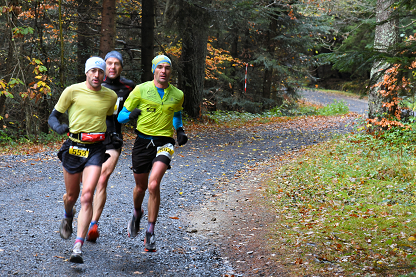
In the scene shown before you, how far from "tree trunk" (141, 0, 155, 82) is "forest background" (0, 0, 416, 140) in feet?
0.14

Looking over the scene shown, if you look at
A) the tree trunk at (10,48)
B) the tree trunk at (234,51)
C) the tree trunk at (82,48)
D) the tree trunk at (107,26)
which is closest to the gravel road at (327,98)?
the tree trunk at (234,51)

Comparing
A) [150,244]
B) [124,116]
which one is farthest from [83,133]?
[150,244]

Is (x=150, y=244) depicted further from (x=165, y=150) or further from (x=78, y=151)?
(x=78, y=151)

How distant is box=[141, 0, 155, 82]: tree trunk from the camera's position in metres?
16.8

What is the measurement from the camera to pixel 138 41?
2173cm

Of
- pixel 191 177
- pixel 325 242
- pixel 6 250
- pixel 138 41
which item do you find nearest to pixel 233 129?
pixel 138 41

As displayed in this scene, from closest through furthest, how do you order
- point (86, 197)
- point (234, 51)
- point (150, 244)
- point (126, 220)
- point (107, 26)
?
point (86, 197) < point (150, 244) < point (126, 220) < point (107, 26) < point (234, 51)

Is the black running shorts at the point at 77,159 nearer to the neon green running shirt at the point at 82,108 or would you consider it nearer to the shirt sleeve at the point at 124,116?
the neon green running shirt at the point at 82,108

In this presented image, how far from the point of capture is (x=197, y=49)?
18.7 meters

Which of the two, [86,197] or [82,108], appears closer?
[86,197]

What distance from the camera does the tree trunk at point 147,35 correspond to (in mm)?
16844

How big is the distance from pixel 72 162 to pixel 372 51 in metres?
4.10

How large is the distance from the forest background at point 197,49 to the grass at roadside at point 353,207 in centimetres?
181

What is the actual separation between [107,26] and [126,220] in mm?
8949
